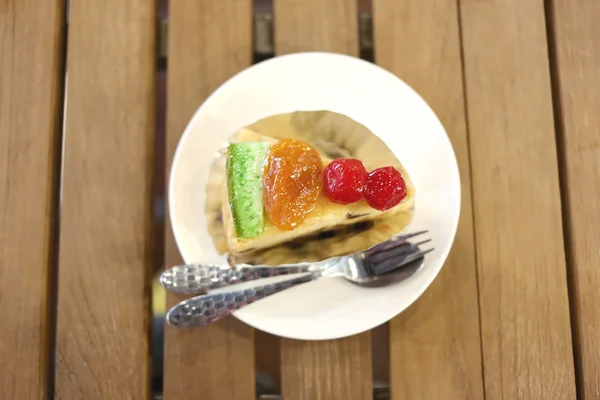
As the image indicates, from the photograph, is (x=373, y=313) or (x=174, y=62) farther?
(x=174, y=62)

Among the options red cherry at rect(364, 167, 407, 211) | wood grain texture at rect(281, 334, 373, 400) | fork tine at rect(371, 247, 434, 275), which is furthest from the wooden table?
red cherry at rect(364, 167, 407, 211)

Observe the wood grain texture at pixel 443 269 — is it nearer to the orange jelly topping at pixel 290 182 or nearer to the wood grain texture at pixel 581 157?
the wood grain texture at pixel 581 157

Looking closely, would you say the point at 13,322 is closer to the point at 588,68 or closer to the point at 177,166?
the point at 177,166

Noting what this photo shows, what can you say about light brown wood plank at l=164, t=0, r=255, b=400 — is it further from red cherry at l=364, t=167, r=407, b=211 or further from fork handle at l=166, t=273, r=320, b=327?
red cherry at l=364, t=167, r=407, b=211

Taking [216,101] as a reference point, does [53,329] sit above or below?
below

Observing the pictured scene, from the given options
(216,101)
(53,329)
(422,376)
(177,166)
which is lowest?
(422,376)

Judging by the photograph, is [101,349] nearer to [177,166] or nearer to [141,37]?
[177,166]

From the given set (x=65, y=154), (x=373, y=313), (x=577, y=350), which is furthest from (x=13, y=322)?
(x=577, y=350)

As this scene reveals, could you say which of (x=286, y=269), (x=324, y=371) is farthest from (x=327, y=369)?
(x=286, y=269)
